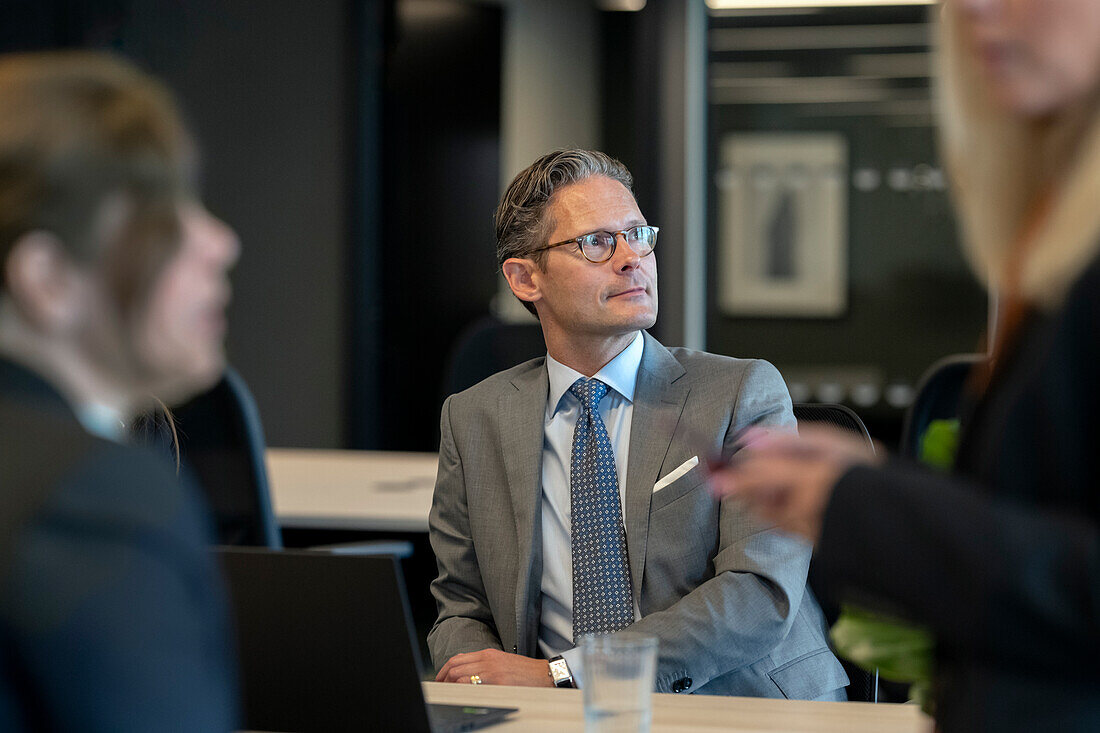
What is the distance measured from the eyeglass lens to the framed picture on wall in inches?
108

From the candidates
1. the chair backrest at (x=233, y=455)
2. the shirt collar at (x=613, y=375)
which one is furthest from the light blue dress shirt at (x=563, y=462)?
the chair backrest at (x=233, y=455)

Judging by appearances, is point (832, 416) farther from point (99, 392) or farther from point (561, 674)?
point (99, 392)

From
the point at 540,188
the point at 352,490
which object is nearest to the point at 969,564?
the point at 540,188

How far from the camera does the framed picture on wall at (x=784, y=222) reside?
15.4 ft

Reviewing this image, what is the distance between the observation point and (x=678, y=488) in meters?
1.84

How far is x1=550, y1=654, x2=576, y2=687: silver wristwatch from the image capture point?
5.57 ft

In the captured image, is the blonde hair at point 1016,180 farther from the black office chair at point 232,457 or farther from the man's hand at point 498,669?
the black office chair at point 232,457

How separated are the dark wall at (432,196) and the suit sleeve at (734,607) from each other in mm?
3481

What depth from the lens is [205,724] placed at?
711 mm

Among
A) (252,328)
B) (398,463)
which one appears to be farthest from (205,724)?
(252,328)

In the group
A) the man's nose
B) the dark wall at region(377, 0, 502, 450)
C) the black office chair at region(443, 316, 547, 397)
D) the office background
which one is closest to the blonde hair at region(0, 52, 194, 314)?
the man's nose

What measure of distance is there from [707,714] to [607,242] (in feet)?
3.19

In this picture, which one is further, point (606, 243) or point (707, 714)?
point (606, 243)

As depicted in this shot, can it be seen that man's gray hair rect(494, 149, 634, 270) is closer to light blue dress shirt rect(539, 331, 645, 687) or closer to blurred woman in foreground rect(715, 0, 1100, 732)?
light blue dress shirt rect(539, 331, 645, 687)
